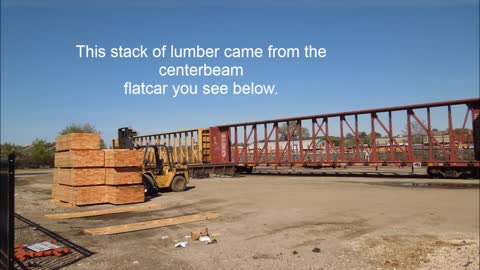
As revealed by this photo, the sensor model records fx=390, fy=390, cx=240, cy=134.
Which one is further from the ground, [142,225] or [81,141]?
[81,141]

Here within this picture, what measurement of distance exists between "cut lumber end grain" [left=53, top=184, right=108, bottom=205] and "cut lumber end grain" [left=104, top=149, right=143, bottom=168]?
0.85 metres

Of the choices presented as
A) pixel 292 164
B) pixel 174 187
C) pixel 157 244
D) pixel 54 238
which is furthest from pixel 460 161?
pixel 54 238

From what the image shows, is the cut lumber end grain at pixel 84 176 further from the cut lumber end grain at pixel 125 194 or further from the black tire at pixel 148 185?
the black tire at pixel 148 185

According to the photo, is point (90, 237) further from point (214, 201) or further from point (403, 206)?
point (403, 206)

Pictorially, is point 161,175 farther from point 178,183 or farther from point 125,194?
point 125,194

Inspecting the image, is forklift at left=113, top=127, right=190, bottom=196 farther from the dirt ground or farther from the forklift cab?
the dirt ground

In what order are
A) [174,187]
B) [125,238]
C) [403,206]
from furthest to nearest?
[174,187]
[403,206]
[125,238]

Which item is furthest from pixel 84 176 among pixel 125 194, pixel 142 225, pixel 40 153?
pixel 40 153

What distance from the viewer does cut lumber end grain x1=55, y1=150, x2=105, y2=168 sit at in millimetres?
A: 12023

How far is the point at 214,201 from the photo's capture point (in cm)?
1270

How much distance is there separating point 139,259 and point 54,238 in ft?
7.54

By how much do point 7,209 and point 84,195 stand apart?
8572 millimetres

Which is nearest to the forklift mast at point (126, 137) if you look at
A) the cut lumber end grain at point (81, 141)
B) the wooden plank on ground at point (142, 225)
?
the cut lumber end grain at point (81, 141)

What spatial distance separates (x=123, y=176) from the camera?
12.3 m
